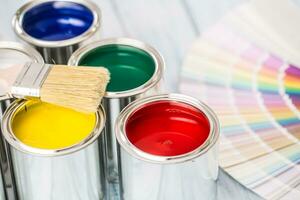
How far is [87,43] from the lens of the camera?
3.40 ft

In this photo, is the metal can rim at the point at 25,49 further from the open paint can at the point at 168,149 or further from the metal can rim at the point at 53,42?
the open paint can at the point at 168,149

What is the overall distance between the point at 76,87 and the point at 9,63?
167 mm

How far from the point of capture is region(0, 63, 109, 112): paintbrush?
0.89 metres

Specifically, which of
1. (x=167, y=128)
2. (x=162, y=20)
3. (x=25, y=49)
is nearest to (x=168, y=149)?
(x=167, y=128)

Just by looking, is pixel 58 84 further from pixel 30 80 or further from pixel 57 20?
pixel 57 20

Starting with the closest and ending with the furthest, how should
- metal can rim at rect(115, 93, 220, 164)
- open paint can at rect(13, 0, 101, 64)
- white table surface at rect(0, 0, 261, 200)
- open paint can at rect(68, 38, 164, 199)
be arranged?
metal can rim at rect(115, 93, 220, 164) < open paint can at rect(68, 38, 164, 199) < open paint can at rect(13, 0, 101, 64) < white table surface at rect(0, 0, 261, 200)

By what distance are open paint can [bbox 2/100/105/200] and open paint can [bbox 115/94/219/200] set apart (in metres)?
0.04

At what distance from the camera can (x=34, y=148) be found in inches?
33.3

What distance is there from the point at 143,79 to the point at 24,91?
0.19 metres

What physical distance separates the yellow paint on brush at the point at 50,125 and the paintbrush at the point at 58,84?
0.11 ft

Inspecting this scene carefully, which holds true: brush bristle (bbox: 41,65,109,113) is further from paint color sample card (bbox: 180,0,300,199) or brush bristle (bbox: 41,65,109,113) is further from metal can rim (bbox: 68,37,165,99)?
paint color sample card (bbox: 180,0,300,199)

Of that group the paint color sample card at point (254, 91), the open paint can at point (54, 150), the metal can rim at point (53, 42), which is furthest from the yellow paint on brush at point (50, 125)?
the paint color sample card at point (254, 91)

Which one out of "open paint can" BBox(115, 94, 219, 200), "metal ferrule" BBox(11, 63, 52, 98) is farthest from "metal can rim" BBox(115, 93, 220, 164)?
"metal ferrule" BBox(11, 63, 52, 98)

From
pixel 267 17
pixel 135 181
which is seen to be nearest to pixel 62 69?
pixel 135 181
